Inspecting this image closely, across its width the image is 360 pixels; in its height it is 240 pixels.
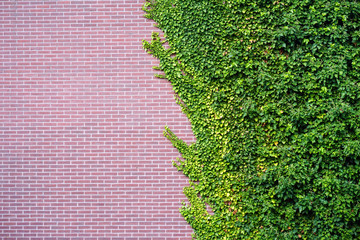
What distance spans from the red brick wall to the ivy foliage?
340 mm

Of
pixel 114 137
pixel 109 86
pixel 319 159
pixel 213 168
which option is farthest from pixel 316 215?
pixel 109 86

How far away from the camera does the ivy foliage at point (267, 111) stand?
4.56 meters

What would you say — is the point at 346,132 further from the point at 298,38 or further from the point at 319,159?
the point at 298,38

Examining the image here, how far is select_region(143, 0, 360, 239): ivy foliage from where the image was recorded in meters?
4.56

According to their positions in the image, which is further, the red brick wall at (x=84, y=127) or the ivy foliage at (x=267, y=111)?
the red brick wall at (x=84, y=127)

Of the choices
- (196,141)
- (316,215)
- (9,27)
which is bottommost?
(316,215)

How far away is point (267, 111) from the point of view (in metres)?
4.74

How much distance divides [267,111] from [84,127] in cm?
307

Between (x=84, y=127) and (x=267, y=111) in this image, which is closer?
(x=267, y=111)

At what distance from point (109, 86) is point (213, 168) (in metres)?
2.25

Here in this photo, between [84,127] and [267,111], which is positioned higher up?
[84,127]

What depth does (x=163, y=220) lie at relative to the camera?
4.99 meters

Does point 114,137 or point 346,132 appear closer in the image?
point 346,132

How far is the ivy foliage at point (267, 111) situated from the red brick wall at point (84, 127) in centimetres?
34
